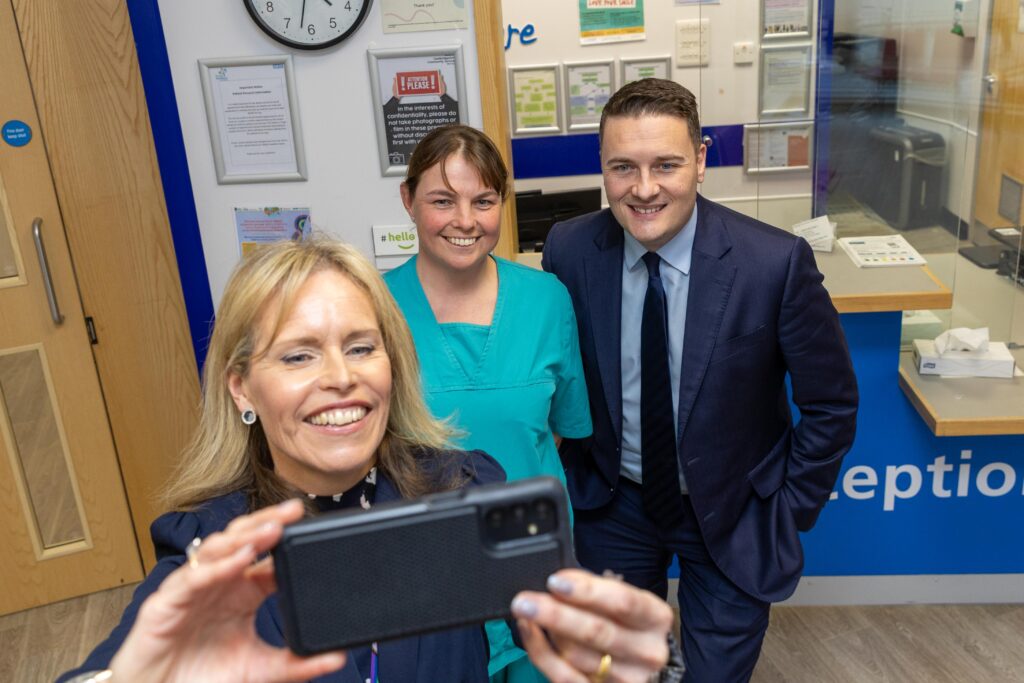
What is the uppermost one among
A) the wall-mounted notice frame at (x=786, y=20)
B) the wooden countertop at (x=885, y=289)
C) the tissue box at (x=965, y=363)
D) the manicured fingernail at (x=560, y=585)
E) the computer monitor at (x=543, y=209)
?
the wall-mounted notice frame at (x=786, y=20)

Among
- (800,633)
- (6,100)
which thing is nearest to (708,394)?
(800,633)

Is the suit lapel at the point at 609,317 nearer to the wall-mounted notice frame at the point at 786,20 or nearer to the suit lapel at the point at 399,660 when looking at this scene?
the suit lapel at the point at 399,660

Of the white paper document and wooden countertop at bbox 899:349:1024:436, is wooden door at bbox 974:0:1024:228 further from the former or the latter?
wooden countertop at bbox 899:349:1024:436

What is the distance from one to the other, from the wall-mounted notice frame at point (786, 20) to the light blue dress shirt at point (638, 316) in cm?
148

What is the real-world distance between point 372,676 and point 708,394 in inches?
41.5

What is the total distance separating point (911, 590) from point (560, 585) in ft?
8.74

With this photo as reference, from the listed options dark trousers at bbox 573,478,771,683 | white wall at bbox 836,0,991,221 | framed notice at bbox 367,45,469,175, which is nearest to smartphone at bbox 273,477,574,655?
dark trousers at bbox 573,478,771,683

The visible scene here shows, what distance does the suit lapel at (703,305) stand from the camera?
2.06 metres

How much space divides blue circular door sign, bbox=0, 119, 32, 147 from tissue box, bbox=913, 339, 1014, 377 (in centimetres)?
284

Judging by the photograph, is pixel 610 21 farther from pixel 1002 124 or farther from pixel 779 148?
pixel 1002 124

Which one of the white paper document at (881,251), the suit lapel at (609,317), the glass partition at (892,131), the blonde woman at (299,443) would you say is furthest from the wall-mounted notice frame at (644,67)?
the blonde woman at (299,443)

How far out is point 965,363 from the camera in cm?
289

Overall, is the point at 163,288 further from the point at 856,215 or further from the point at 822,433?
the point at 856,215

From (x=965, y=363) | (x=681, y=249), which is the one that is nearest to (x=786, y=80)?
(x=965, y=363)
